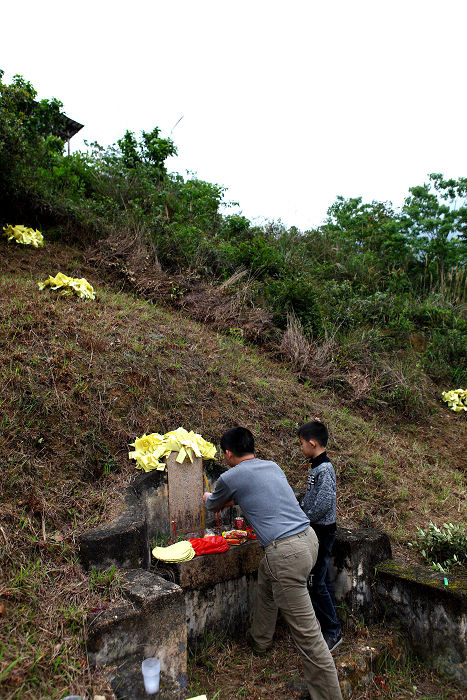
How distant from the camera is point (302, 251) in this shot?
11.0 meters

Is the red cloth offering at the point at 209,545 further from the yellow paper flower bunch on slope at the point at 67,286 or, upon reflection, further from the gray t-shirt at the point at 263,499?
the yellow paper flower bunch on slope at the point at 67,286

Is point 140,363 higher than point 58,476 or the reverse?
higher

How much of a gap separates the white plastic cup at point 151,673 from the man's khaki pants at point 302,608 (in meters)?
0.73

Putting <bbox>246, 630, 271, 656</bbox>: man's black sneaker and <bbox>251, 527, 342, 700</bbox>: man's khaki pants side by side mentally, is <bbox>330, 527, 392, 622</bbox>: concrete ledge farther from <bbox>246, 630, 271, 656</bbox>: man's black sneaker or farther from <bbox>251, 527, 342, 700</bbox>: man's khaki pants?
<bbox>251, 527, 342, 700</bbox>: man's khaki pants

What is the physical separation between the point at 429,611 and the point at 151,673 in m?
1.91

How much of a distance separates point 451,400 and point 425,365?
898mm

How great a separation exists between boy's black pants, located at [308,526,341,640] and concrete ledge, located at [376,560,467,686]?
518 millimetres

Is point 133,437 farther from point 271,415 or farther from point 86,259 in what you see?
point 86,259

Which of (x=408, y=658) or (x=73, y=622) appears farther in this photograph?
(x=408, y=658)

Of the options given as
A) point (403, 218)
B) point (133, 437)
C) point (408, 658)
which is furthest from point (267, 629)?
point (403, 218)

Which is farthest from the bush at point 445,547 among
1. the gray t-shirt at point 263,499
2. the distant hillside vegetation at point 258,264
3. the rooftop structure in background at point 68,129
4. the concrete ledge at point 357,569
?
the rooftop structure in background at point 68,129

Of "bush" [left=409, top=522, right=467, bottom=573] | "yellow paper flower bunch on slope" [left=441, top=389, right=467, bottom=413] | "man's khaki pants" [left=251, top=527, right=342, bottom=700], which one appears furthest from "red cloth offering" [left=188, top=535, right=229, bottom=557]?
"yellow paper flower bunch on slope" [left=441, top=389, right=467, bottom=413]

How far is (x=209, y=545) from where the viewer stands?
3.18 m

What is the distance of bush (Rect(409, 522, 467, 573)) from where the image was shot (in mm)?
3692
